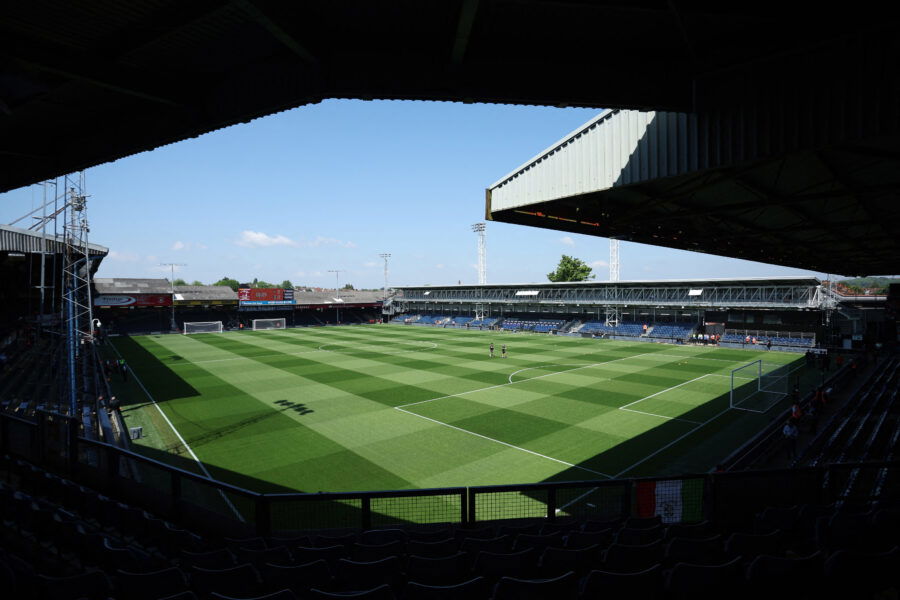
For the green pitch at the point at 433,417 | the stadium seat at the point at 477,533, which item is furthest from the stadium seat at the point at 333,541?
the green pitch at the point at 433,417

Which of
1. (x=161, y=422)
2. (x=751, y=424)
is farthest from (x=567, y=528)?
(x=161, y=422)

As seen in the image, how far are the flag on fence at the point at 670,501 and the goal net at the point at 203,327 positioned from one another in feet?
256

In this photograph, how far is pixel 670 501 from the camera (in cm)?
945

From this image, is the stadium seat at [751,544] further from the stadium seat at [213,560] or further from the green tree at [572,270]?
the green tree at [572,270]

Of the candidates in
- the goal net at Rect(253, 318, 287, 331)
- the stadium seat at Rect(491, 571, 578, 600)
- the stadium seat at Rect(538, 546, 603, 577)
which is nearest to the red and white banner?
the goal net at Rect(253, 318, 287, 331)

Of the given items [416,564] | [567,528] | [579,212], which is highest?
[579,212]

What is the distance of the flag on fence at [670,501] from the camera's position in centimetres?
897

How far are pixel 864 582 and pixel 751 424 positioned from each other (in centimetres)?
1996

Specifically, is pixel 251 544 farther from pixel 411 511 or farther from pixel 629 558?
pixel 411 511

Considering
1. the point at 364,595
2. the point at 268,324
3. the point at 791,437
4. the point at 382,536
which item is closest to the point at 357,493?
the point at 382,536

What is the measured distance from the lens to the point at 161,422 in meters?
21.7

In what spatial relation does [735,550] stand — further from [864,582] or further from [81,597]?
[81,597]

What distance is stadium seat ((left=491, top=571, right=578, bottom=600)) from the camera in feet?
12.9

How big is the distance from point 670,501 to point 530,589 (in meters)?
7.06
